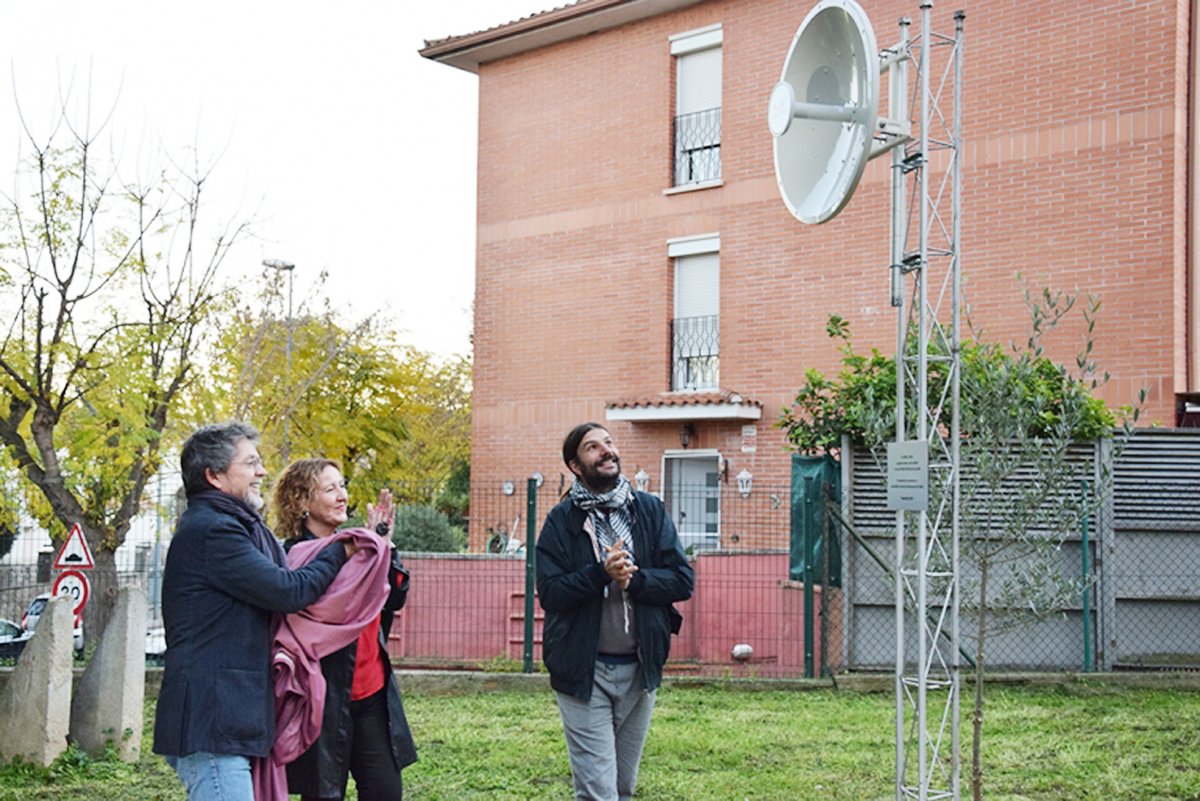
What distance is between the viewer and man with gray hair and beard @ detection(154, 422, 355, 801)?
4246 mm

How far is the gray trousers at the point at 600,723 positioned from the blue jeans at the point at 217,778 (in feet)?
5.45

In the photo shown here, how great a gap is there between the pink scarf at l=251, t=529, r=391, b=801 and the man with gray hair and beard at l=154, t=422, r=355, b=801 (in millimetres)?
73

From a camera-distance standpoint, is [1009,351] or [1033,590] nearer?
[1033,590]

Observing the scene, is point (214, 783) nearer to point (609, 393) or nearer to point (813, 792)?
point (813, 792)

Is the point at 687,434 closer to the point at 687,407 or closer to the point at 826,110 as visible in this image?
the point at 687,407

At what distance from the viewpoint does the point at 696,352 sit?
19859 millimetres

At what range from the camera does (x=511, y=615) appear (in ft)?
45.4

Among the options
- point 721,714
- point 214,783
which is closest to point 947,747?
point 721,714

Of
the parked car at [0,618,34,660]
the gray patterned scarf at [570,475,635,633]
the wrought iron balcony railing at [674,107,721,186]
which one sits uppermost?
the wrought iron balcony railing at [674,107,721,186]

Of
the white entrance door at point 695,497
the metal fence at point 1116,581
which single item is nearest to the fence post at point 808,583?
the metal fence at point 1116,581

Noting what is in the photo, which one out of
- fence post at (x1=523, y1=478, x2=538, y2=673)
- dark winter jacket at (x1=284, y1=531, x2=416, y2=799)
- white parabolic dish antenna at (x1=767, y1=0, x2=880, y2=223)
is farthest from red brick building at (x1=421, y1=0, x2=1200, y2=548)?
dark winter jacket at (x1=284, y1=531, x2=416, y2=799)

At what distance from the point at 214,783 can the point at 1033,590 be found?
426cm

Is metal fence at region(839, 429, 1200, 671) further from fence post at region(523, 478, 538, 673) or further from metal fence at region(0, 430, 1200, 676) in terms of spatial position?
fence post at region(523, 478, 538, 673)

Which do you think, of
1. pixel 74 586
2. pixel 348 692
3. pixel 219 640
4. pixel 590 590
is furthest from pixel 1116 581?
pixel 219 640
